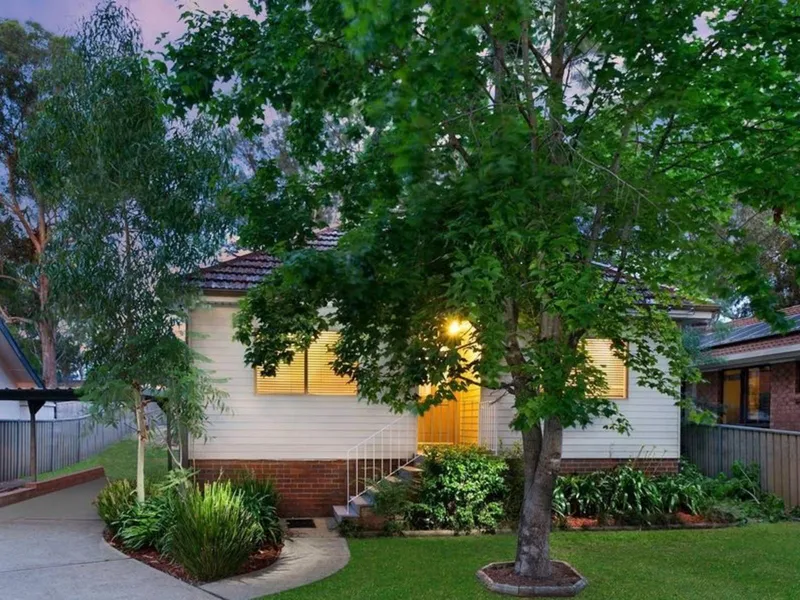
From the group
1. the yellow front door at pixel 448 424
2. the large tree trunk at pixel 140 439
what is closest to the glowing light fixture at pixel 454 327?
the large tree trunk at pixel 140 439

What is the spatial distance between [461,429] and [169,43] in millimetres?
9201

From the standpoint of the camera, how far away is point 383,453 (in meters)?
12.6

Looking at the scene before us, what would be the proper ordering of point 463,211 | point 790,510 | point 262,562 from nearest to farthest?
point 463,211, point 262,562, point 790,510

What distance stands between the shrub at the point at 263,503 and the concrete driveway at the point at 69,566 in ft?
Result: 5.07

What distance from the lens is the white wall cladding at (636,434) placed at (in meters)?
A: 13.2

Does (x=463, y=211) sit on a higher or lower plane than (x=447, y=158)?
lower

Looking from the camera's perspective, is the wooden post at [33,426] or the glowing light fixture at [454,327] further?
the wooden post at [33,426]

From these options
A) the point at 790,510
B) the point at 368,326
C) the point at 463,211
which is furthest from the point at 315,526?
the point at 790,510

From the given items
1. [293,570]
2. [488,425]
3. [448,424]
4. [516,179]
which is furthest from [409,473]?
[516,179]

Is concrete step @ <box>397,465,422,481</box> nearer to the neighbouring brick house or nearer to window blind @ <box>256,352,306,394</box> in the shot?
window blind @ <box>256,352,306,394</box>

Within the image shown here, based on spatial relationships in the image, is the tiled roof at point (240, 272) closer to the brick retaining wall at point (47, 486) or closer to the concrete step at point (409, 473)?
the concrete step at point (409, 473)

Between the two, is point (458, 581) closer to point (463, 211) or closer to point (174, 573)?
point (174, 573)

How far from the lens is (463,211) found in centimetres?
641

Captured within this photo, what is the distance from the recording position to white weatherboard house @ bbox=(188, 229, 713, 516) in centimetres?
1215
